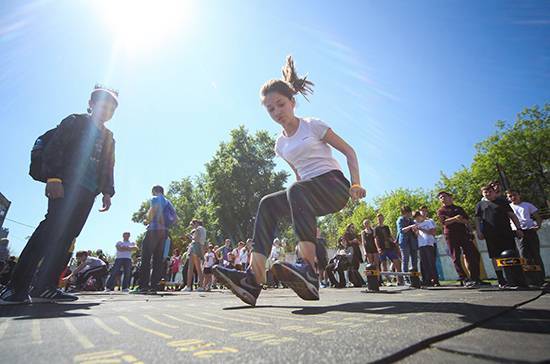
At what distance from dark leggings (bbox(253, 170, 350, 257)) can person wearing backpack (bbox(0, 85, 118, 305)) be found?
1904 mm

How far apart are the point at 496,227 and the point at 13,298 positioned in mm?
5166

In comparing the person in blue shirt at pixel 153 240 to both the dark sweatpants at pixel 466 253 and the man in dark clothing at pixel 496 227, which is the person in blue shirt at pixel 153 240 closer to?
the man in dark clothing at pixel 496 227

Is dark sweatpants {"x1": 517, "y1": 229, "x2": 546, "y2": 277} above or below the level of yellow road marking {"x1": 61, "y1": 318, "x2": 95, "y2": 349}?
above

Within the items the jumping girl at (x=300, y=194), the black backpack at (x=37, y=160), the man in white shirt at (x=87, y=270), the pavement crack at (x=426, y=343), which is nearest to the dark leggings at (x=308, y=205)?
the jumping girl at (x=300, y=194)

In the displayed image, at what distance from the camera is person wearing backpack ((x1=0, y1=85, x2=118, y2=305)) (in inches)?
99.3

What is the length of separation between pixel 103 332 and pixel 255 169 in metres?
27.0

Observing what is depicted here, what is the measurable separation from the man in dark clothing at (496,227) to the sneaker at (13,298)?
4.92 m

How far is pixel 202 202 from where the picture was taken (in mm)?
37906

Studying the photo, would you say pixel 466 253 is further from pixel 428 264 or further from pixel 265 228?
pixel 265 228

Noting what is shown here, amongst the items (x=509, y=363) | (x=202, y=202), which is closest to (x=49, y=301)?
(x=509, y=363)

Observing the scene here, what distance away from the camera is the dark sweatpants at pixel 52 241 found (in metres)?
2.49

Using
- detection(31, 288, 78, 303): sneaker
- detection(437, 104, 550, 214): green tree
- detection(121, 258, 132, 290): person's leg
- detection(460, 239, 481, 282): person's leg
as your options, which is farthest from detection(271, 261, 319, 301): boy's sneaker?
detection(437, 104, 550, 214): green tree

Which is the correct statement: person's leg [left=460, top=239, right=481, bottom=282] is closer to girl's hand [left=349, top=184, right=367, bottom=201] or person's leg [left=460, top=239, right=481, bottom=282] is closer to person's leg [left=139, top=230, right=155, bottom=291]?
girl's hand [left=349, top=184, right=367, bottom=201]

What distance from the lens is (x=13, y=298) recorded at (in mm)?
2400
